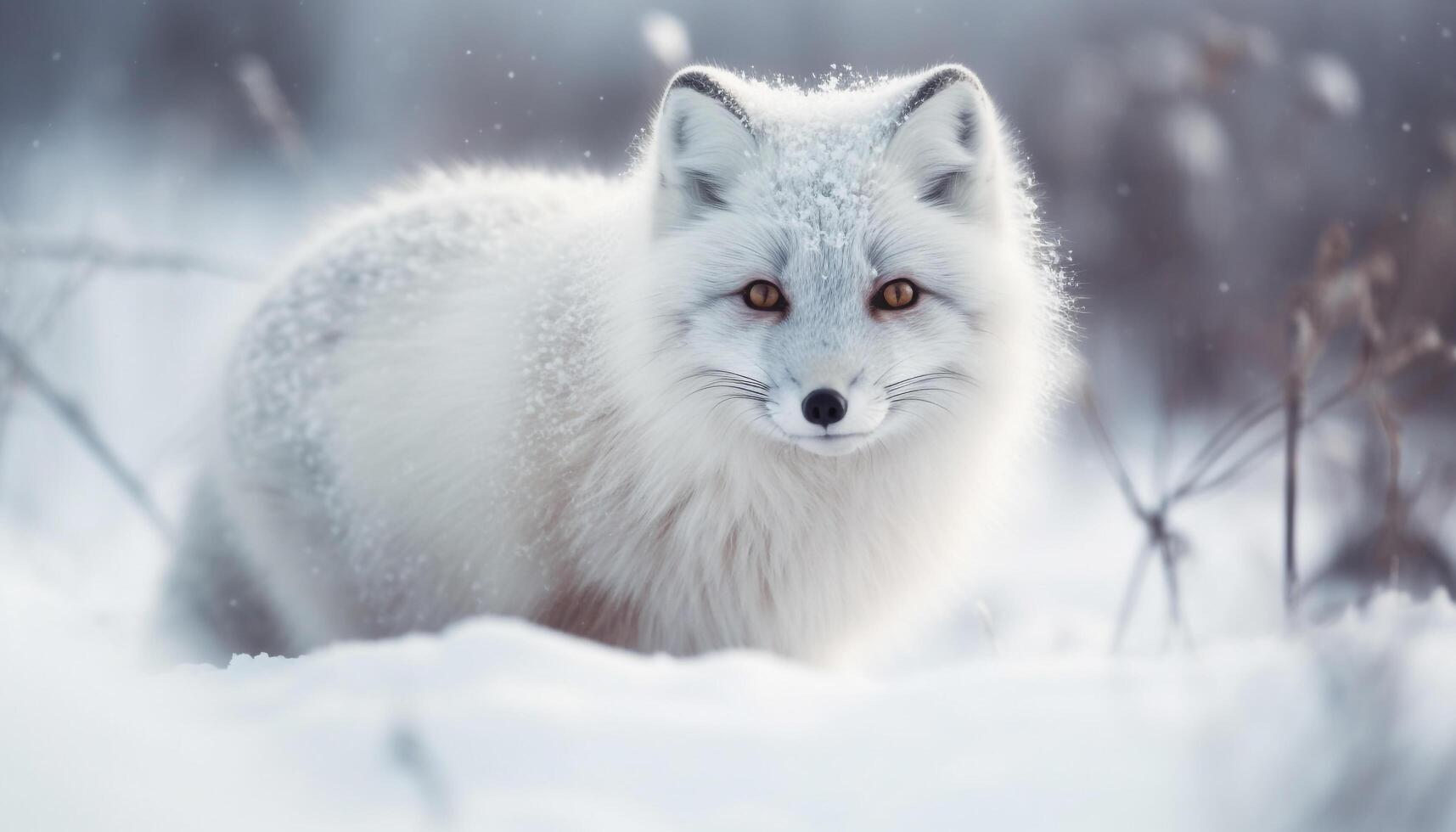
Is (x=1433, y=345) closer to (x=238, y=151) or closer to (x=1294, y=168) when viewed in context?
(x=1294, y=168)

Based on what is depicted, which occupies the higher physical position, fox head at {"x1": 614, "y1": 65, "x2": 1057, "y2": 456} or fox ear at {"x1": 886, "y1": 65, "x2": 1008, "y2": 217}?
fox ear at {"x1": 886, "y1": 65, "x2": 1008, "y2": 217}

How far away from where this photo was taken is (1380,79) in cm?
453

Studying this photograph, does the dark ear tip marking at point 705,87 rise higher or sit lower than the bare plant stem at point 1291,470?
higher

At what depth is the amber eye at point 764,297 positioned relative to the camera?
1.88 meters

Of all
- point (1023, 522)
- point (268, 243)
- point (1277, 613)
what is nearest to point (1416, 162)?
point (1023, 522)

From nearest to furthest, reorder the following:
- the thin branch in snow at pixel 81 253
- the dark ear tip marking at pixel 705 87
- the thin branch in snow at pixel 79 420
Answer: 1. the dark ear tip marking at pixel 705 87
2. the thin branch in snow at pixel 79 420
3. the thin branch in snow at pixel 81 253

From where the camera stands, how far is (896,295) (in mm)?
1914

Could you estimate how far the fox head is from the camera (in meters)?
1.81

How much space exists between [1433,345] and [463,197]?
2.14m

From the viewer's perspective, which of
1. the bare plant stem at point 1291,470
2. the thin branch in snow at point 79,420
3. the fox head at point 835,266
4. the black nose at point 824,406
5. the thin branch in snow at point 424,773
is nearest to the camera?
the thin branch in snow at point 424,773

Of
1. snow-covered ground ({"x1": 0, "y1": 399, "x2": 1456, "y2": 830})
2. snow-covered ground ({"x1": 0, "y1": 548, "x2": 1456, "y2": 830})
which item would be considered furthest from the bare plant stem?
snow-covered ground ({"x1": 0, "y1": 548, "x2": 1456, "y2": 830})

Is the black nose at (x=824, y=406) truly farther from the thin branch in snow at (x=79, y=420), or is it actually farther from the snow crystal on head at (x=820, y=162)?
the thin branch in snow at (x=79, y=420)

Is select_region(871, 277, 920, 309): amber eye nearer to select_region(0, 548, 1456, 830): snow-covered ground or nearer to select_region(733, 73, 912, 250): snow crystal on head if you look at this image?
select_region(733, 73, 912, 250): snow crystal on head

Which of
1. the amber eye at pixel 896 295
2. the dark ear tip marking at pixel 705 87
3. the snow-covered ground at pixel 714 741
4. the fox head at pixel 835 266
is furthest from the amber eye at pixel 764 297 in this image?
the snow-covered ground at pixel 714 741
